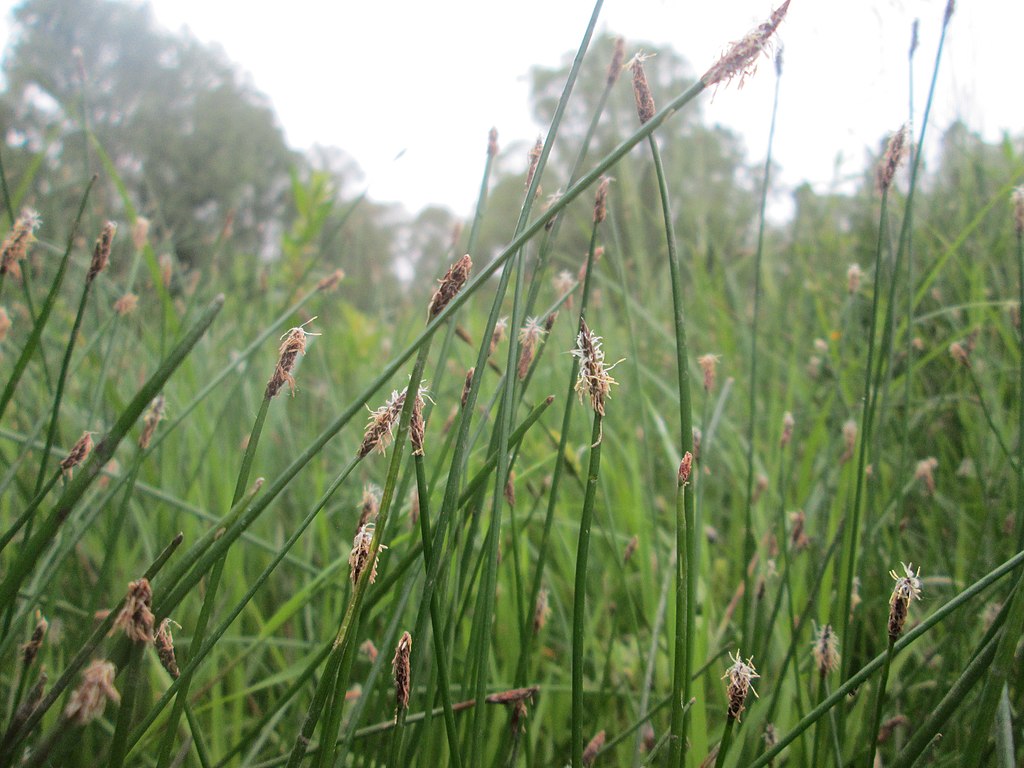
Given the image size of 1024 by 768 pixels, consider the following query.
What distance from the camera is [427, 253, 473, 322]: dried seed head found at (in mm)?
407

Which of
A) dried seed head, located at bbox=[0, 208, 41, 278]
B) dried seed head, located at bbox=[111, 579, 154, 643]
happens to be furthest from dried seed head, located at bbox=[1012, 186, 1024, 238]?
dried seed head, located at bbox=[0, 208, 41, 278]

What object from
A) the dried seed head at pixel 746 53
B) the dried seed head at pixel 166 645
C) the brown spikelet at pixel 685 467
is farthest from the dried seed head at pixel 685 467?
the dried seed head at pixel 166 645

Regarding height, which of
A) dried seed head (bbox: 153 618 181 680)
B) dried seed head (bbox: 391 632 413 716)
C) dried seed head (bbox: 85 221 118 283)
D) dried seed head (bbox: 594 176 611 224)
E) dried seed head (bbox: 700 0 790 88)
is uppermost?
dried seed head (bbox: 700 0 790 88)

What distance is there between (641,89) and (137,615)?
43 centimetres

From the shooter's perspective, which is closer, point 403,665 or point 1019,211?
point 403,665

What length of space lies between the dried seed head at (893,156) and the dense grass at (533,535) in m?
0.02

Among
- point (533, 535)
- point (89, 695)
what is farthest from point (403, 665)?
point (533, 535)

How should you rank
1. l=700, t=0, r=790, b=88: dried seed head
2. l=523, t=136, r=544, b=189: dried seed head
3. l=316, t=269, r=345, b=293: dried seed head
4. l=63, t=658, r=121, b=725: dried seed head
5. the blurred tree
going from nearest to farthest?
l=63, t=658, r=121, b=725: dried seed head → l=700, t=0, r=790, b=88: dried seed head → l=523, t=136, r=544, b=189: dried seed head → l=316, t=269, r=345, b=293: dried seed head → the blurred tree

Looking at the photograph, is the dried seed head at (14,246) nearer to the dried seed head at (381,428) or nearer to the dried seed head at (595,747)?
the dried seed head at (381,428)

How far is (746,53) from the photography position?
0.37 metres

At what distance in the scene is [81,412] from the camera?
1291 mm

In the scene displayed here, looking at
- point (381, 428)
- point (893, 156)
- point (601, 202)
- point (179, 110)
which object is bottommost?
point (381, 428)

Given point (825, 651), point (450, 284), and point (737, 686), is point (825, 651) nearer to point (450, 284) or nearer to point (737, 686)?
point (737, 686)

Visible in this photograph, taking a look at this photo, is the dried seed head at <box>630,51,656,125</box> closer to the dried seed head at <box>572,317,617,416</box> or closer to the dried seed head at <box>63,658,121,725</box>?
the dried seed head at <box>572,317,617,416</box>
